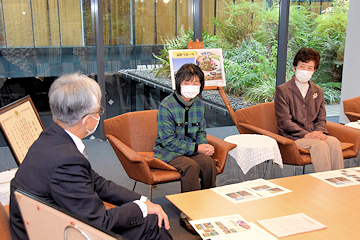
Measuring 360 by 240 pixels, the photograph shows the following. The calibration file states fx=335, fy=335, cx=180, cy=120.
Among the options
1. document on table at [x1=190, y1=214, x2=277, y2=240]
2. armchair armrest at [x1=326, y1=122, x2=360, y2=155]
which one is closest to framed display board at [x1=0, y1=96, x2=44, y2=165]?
document on table at [x1=190, y1=214, x2=277, y2=240]

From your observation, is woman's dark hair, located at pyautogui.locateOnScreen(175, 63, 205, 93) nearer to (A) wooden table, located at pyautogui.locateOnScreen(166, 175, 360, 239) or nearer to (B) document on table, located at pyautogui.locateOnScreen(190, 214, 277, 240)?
(A) wooden table, located at pyautogui.locateOnScreen(166, 175, 360, 239)

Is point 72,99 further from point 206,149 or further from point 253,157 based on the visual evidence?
point 253,157

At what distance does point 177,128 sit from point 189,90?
15.0 inches

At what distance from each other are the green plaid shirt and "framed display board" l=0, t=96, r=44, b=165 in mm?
1099

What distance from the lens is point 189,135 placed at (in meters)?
3.29

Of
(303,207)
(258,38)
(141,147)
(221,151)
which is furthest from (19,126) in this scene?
(258,38)

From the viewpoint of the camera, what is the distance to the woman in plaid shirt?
3.10m

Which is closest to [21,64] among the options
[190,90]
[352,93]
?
[190,90]

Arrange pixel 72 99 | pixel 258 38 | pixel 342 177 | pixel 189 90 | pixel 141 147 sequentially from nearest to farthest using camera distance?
pixel 72 99, pixel 342 177, pixel 189 90, pixel 141 147, pixel 258 38

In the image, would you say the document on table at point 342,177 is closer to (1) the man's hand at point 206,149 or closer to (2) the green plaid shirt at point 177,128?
(1) the man's hand at point 206,149

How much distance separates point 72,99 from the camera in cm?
165

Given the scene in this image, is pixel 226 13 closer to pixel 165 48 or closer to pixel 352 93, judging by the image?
pixel 165 48

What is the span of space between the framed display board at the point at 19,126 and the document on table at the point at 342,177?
86.7 inches

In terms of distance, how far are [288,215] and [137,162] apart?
130 cm
